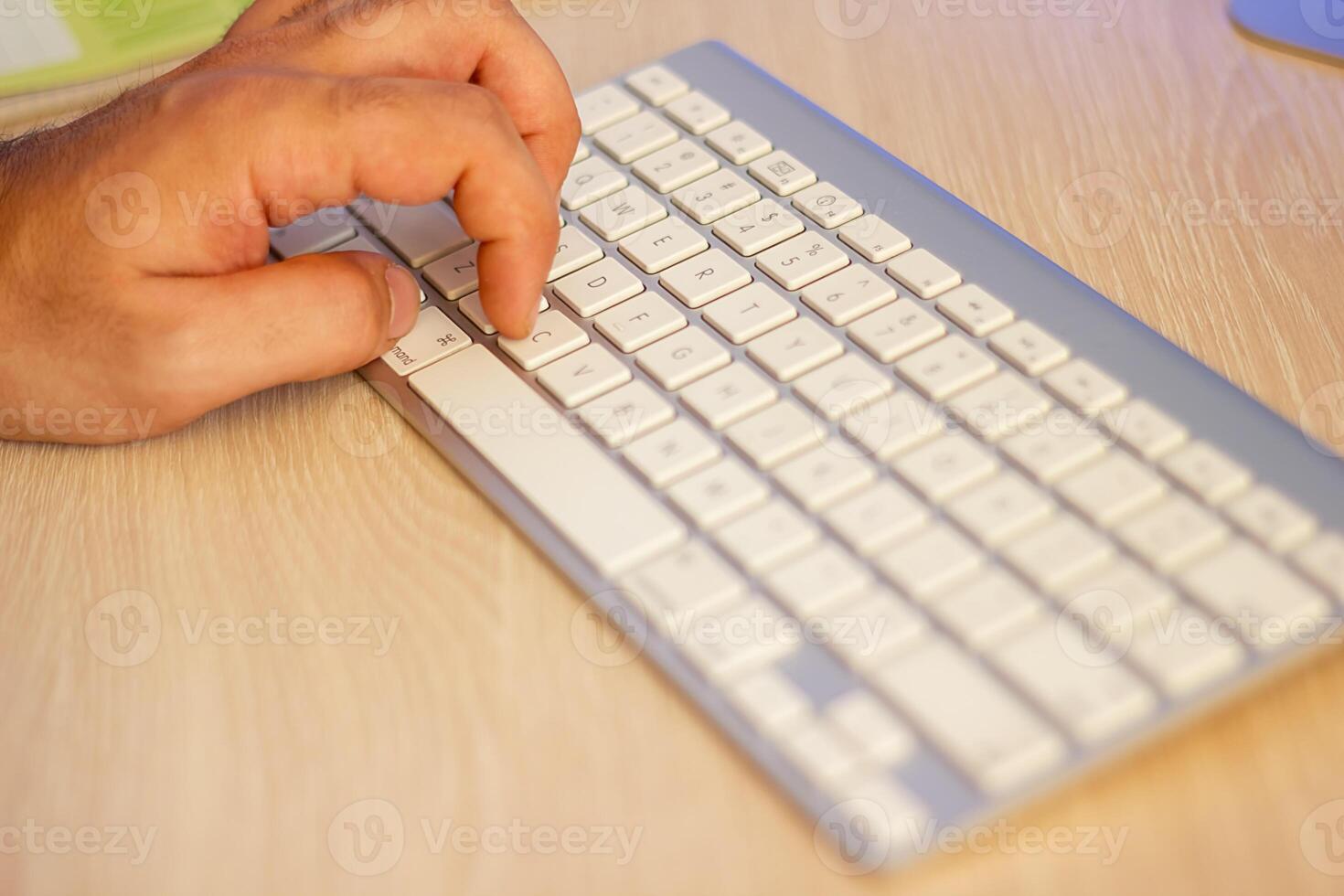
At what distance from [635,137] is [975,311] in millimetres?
224

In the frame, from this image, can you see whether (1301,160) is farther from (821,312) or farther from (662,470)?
(662,470)

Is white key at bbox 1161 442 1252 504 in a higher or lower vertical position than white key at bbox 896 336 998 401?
lower

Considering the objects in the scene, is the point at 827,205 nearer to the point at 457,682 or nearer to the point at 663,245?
the point at 663,245

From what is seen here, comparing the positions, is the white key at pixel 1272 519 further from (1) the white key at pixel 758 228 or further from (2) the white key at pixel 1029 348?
(1) the white key at pixel 758 228

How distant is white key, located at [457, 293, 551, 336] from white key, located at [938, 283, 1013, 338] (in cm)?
18

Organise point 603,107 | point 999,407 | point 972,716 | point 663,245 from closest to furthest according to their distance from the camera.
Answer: point 972,716, point 999,407, point 663,245, point 603,107

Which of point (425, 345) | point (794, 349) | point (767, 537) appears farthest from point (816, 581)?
point (425, 345)

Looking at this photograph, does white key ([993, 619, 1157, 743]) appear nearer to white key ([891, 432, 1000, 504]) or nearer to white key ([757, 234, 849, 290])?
white key ([891, 432, 1000, 504])

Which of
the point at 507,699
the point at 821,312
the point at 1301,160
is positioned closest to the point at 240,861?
the point at 507,699

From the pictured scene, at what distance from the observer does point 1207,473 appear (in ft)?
1.41

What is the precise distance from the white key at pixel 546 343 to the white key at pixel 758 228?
0.29ft

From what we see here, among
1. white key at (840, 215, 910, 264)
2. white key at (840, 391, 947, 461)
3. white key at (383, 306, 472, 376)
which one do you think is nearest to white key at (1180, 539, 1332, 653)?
white key at (840, 391, 947, 461)

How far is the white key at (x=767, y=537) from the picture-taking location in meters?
0.42

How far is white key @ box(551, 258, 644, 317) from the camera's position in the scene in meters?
0.54
